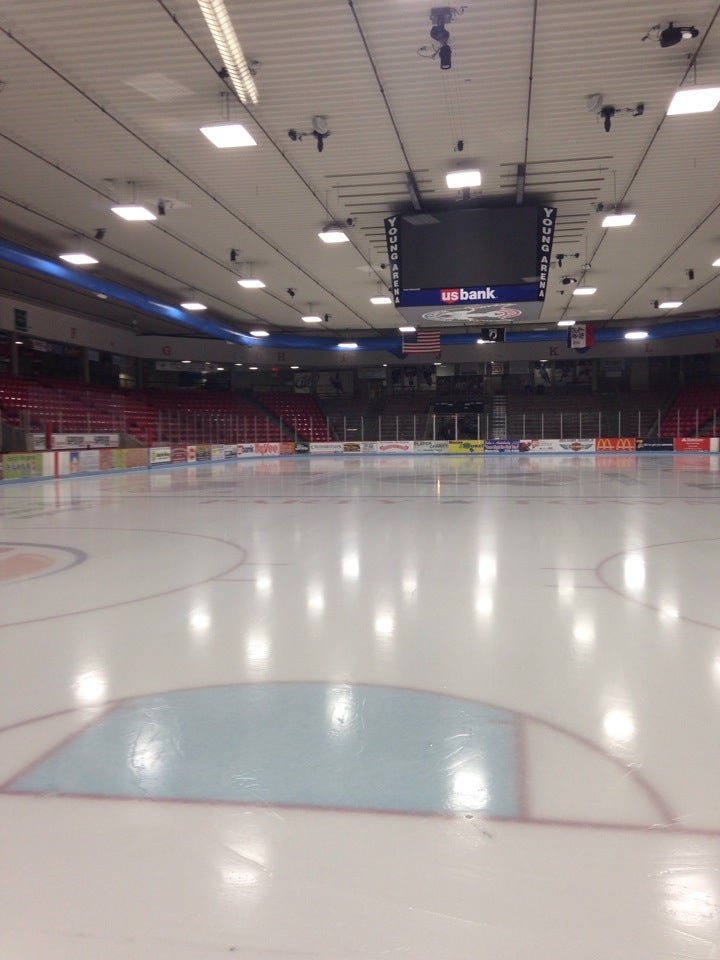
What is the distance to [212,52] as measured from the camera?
309 inches

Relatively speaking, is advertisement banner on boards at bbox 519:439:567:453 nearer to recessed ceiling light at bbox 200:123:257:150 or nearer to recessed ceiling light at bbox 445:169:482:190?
recessed ceiling light at bbox 445:169:482:190

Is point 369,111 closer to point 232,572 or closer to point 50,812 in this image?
point 232,572

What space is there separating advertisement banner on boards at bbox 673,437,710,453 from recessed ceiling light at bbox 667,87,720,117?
24379 mm

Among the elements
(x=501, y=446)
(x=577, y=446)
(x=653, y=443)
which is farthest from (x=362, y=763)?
(x=653, y=443)

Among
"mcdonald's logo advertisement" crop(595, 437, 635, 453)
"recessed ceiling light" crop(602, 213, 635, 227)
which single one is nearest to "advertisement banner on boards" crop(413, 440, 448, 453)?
"mcdonald's logo advertisement" crop(595, 437, 635, 453)

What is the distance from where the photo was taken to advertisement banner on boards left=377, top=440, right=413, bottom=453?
1299 inches

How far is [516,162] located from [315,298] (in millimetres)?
12777

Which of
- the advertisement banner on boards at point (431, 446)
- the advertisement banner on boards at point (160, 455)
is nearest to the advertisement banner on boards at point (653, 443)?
the advertisement banner on boards at point (431, 446)

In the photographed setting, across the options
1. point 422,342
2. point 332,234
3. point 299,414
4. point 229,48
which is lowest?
point 299,414

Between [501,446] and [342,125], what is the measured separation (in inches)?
946

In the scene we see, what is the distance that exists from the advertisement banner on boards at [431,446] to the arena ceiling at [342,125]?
49.9 feet

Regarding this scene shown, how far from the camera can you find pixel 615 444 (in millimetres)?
31672

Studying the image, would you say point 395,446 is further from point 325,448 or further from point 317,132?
point 317,132

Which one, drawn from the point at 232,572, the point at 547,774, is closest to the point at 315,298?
the point at 232,572
